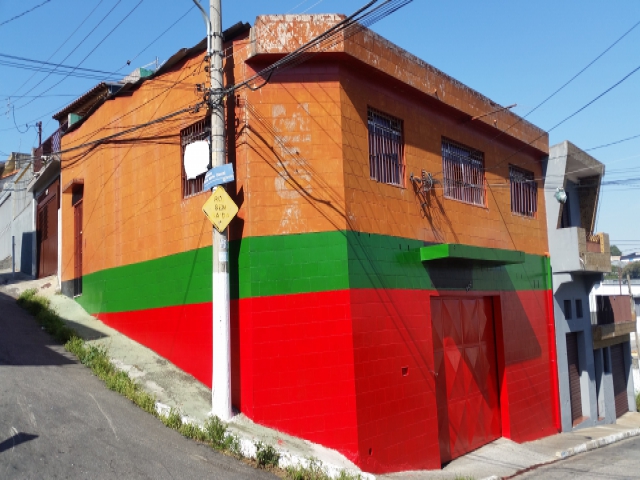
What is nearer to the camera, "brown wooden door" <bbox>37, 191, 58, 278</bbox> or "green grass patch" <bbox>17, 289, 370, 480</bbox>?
"green grass patch" <bbox>17, 289, 370, 480</bbox>

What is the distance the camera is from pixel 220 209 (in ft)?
30.9

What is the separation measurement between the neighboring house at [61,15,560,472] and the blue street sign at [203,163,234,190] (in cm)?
49

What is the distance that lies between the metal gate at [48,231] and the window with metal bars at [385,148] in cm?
971

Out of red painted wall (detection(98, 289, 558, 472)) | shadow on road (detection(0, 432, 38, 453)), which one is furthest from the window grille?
shadow on road (detection(0, 432, 38, 453))

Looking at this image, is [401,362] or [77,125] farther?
[77,125]

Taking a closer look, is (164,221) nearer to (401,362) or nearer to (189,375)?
(189,375)

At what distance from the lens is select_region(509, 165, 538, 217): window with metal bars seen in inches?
624

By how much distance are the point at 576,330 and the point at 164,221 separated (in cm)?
1219

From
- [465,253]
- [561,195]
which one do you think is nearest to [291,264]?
[465,253]

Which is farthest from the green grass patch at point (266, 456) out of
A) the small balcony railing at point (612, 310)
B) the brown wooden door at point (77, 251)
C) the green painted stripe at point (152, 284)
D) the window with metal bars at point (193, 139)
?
the small balcony railing at point (612, 310)

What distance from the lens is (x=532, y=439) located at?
14594 mm

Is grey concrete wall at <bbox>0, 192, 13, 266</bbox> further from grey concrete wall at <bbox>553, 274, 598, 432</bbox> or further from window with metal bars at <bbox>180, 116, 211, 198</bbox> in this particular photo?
grey concrete wall at <bbox>553, 274, 598, 432</bbox>

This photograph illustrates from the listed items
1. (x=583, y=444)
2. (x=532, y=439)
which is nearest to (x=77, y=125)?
(x=532, y=439)

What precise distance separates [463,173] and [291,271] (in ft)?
18.7
